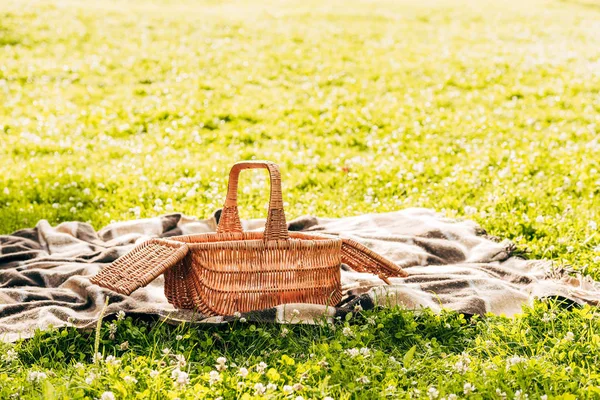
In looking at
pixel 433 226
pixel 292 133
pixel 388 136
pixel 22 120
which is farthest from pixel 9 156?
pixel 433 226

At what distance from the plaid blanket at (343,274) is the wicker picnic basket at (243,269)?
0.11m

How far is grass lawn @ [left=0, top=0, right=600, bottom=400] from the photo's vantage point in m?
4.07

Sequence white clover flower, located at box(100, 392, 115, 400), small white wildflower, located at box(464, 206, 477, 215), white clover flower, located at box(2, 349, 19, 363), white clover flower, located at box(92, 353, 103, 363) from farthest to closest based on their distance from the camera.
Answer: small white wildflower, located at box(464, 206, 477, 215) → white clover flower, located at box(2, 349, 19, 363) → white clover flower, located at box(92, 353, 103, 363) → white clover flower, located at box(100, 392, 115, 400)

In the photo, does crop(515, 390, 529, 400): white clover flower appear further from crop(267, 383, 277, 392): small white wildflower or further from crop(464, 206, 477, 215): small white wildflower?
crop(464, 206, 477, 215): small white wildflower

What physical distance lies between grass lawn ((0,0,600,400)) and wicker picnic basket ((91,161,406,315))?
22 centimetres

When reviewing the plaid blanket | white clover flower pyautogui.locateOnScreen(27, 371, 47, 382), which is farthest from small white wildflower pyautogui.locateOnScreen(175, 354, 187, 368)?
white clover flower pyautogui.locateOnScreen(27, 371, 47, 382)

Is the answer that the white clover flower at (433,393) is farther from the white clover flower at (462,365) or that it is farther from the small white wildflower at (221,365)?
the small white wildflower at (221,365)

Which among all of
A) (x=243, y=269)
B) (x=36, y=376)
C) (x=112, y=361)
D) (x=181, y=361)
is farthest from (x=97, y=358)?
(x=243, y=269)

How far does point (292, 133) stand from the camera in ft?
36.2

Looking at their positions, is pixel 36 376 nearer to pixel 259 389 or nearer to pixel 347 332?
pixel 259 389

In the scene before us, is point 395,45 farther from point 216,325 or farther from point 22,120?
point 216,325

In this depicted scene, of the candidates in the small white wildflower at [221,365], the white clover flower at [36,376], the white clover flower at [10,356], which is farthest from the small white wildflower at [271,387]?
the white clover flower at [10,356]

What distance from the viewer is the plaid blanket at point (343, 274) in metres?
4.85

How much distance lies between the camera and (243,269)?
15.3 feet
